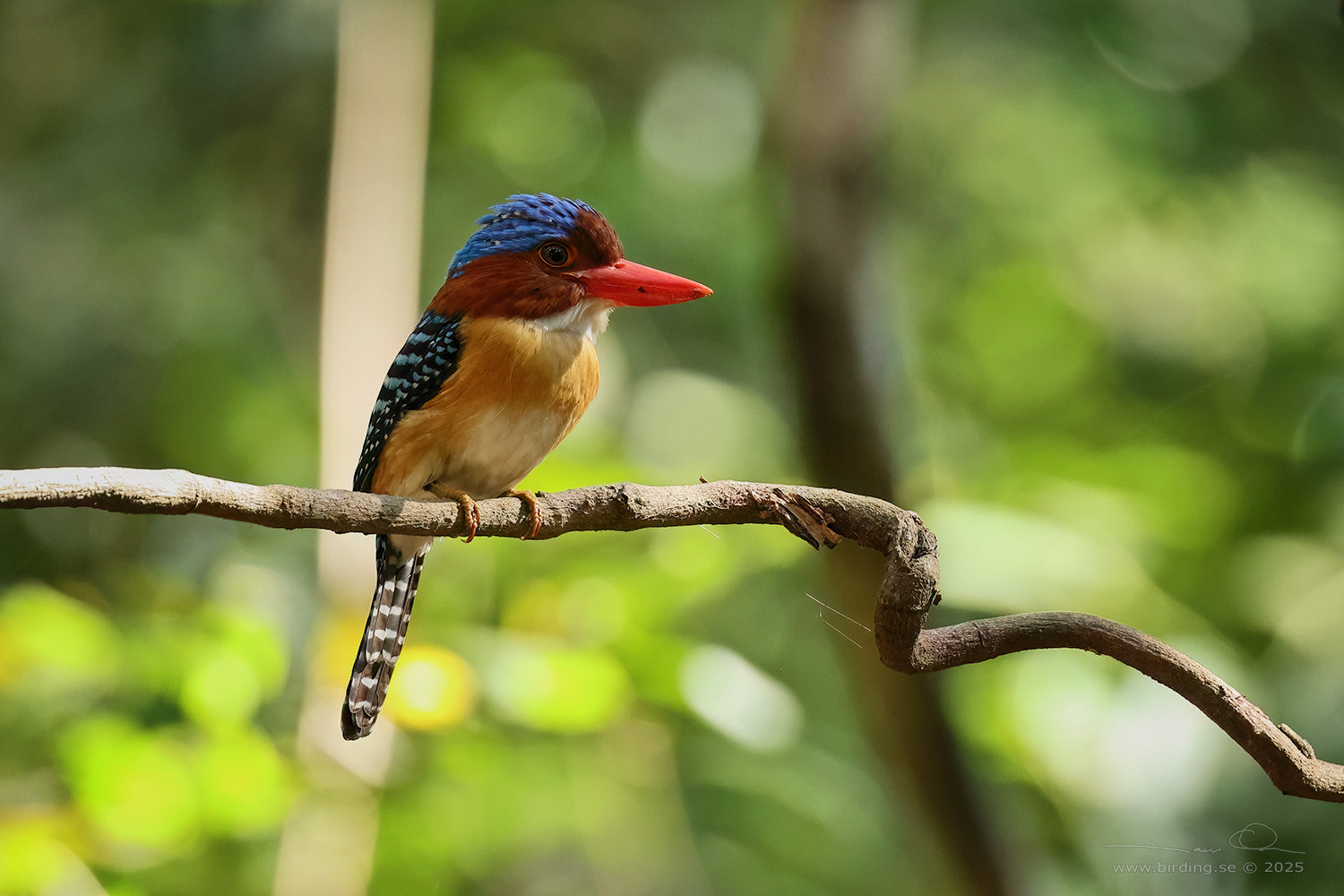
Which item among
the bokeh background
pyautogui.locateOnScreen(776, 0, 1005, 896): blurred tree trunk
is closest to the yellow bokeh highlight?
the bokeh background

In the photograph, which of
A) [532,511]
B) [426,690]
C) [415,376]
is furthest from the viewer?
[426,690]

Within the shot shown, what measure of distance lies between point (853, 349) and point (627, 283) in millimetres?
1430

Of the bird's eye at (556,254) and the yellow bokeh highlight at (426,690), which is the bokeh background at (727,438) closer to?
the yellow bokeh highlight at (426,690)

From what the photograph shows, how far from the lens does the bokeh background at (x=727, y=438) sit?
2.09 m

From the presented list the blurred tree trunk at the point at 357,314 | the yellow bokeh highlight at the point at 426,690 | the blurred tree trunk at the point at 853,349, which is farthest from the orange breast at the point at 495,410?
the blurred tree trunk at the point at 853,349

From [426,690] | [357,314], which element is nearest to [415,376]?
[426,690]

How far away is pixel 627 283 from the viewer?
1265mm

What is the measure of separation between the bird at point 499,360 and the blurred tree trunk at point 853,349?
120cm

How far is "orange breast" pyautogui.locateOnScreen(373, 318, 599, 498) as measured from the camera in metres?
1.35

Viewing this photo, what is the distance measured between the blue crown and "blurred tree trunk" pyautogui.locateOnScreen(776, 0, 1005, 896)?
4.24 feet

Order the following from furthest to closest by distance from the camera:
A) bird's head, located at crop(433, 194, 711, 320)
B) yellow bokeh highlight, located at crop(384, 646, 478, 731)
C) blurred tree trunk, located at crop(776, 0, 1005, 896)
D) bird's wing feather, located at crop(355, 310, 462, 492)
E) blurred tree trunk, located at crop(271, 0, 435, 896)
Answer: blurred tree trunk, located at crop(776, 0, 1005, 896) → blurred tree trunk, located at crop(271, 0, 435, 896) → yellow bokeh highlight, located at crop(384, 646, 478, 731) → bird's wing feather, located at crop(355, 310, 462, 492) → bird's head, located at crop(433, 194, 711, 320)

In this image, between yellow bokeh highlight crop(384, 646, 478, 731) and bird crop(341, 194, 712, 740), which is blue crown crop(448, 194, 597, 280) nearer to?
bird crop(341, 194, 712, 740)

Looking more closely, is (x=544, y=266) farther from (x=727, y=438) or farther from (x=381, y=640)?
(x=727, y=438)

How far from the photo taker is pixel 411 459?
1.45m
